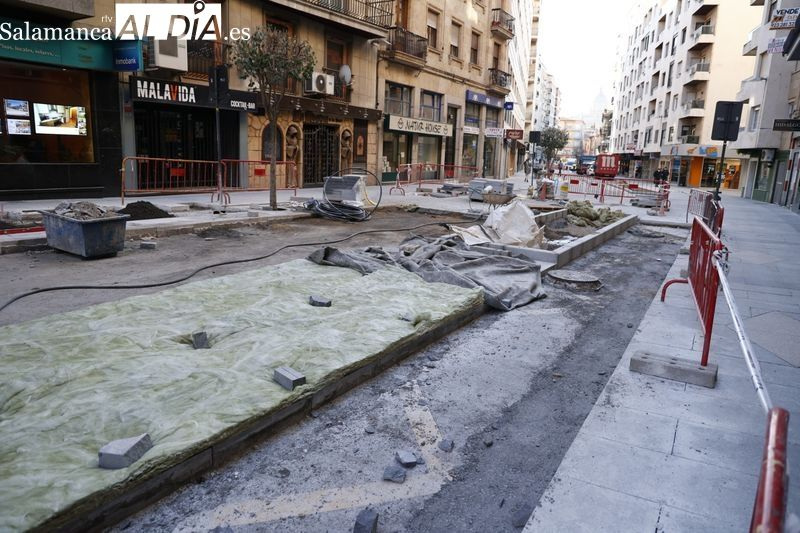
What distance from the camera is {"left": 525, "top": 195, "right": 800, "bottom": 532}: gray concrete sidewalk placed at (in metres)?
2.52

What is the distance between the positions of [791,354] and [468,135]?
31450 millimetres

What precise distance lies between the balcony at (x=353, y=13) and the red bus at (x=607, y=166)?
3236cm

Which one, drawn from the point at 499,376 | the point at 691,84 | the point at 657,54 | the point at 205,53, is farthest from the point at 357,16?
the point at 657,54

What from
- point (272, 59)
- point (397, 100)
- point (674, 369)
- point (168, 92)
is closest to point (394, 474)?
point (674, 369)

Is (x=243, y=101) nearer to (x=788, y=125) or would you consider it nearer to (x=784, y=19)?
(x=784, y=19)

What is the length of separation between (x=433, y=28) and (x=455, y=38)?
268cm

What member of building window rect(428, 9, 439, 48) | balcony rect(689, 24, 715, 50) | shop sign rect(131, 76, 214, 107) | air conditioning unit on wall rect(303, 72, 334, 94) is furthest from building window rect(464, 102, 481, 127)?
balcony rect(689, 24, 715, 50)

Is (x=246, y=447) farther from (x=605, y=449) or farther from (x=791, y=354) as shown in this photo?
(x=791, y=354)

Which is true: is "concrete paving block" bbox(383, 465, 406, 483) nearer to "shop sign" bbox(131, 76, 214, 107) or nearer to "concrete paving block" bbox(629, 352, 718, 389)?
"concrete paving block" bbox(629, 352, 718, 389)

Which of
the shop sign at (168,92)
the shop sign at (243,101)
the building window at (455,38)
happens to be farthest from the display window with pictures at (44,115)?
the building window at (455,38)

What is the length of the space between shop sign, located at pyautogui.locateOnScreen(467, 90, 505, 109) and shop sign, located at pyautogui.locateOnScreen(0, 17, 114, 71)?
23238mm

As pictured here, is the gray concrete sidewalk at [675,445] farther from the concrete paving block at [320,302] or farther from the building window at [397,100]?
the building window at [397,100]

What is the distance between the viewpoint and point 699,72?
152ft

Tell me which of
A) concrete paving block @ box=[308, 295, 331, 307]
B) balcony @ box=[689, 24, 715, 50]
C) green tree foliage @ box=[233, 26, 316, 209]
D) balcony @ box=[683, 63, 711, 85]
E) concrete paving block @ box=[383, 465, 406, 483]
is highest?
balcony @ box=[689, 24, 715, 50]
